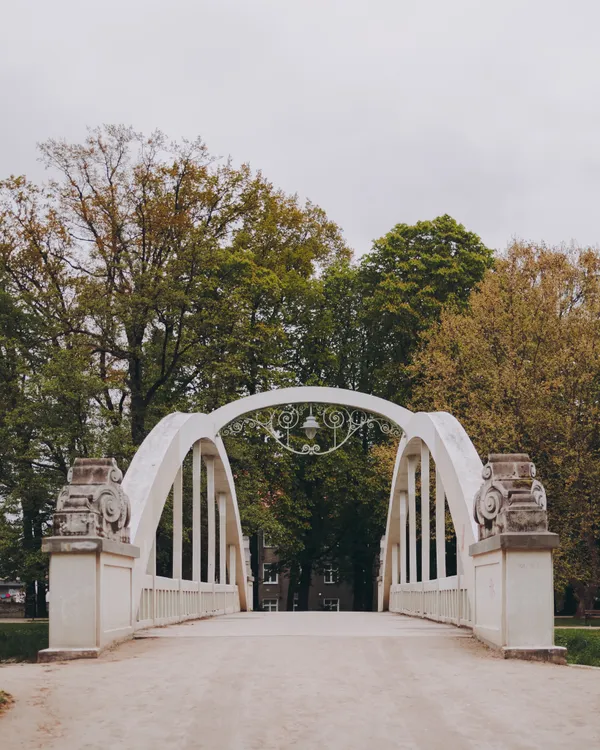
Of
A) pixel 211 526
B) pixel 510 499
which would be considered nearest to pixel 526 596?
pixel 510 499

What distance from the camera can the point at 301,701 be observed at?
6.69 metres

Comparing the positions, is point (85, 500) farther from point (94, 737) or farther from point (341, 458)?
point (341, 458)

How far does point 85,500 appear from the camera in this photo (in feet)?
31.2

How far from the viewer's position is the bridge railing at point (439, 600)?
13.0 metres

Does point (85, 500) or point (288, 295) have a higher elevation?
point (288, 295)

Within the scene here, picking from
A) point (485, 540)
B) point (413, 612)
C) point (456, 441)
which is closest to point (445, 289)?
point (413, 612)

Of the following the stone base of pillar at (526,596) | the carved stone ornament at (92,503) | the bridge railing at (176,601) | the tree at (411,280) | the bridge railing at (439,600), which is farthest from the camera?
the tree at (411,280)

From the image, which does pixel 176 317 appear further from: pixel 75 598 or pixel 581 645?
pixel 75 598

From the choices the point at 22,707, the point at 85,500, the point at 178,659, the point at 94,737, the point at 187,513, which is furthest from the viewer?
the point at 187,513

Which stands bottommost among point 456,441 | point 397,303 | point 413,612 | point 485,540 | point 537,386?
point 413,612

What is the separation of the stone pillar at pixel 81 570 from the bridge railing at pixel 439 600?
14.6 feet

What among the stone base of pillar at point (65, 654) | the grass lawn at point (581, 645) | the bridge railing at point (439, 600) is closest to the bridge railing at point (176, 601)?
the stone base of pillar at point (65, 654)

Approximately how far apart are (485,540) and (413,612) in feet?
31.7

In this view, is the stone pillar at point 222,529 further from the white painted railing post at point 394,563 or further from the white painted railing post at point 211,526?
the white painted railing post at point 394,563
